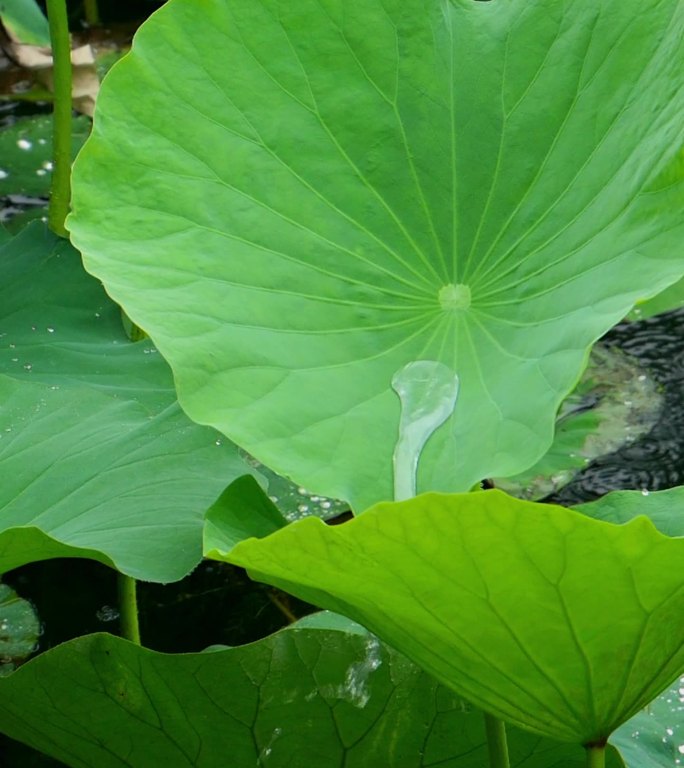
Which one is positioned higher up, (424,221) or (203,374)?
(424,221)

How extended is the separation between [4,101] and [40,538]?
2.07 m

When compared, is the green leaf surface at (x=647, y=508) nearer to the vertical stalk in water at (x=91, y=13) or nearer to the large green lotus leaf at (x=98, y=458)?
the large green lotus leaf at (x=98, y=458)

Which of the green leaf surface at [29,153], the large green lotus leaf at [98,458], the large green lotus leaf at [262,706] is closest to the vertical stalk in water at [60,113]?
the large green lotus leaf at [98,458]

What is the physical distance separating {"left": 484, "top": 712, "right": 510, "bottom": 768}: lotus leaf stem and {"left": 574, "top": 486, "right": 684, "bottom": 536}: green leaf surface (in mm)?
200

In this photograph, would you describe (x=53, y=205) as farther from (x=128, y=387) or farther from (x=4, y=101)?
(x=4, y=101)

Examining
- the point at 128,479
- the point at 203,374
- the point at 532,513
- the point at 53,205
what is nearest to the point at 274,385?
the point at 203,374

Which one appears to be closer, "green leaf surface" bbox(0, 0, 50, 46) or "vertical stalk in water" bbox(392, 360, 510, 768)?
"vertical stalk in water" bbox(392, 360, 510, 768)

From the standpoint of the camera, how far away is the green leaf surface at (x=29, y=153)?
7.63 feet

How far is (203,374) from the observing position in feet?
2.95

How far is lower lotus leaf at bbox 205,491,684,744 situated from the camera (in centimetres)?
69

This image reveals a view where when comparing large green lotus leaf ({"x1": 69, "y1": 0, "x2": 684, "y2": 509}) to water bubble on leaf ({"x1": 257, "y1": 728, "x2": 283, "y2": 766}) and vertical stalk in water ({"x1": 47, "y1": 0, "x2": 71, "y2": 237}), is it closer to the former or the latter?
water bubble on leaf ({"x1": 257, "y1": 728, "x2": 283, "y2": 766})

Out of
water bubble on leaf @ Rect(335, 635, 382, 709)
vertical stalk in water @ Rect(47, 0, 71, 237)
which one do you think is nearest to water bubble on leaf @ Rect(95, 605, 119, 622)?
vertical stalk in water @ Rect(47, 0, 71, 237)

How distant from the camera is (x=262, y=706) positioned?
3.19ft

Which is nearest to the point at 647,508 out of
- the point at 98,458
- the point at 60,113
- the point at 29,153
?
the point at 98,458
